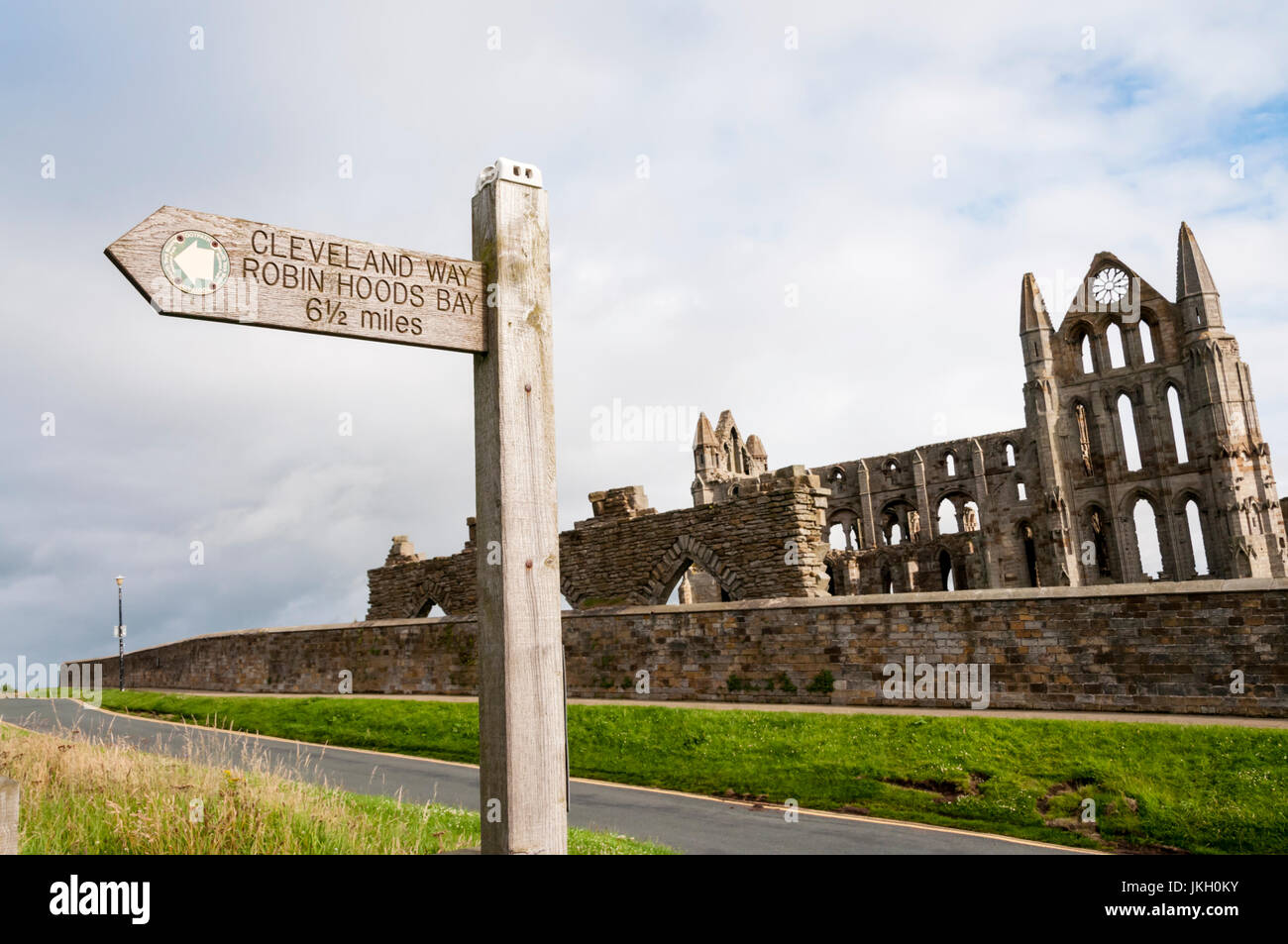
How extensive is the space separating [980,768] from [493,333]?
9.91m

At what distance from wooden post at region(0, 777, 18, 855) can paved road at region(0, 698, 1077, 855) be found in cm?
444

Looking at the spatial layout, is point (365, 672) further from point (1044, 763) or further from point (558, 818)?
point (558, 818)

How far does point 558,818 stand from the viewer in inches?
147

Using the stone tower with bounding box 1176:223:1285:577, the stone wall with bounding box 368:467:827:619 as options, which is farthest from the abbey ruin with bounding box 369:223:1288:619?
the stone wall with bounding box 368:467:827:619

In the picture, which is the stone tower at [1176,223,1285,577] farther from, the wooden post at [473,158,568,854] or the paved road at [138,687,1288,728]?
the wooden post at [473,158,568,854]

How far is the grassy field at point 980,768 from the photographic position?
955 centimetres

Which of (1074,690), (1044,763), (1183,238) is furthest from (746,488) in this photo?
(1183,238)

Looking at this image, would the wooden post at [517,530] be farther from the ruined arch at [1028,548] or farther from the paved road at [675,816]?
the ruined arch at [1028,548]

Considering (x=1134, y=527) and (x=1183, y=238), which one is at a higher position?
(x=1183, y=238)

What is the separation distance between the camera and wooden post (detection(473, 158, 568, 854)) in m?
3.67

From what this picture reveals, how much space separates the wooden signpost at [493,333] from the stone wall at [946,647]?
1176 centimetres

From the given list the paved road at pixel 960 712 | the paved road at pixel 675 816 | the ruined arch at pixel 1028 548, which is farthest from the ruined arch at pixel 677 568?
the ruined arch at pixel 1028 548

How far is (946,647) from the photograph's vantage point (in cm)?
1446
